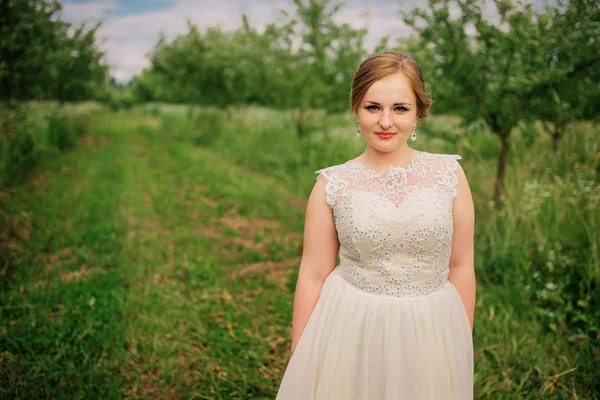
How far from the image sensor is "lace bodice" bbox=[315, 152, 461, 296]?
177cm

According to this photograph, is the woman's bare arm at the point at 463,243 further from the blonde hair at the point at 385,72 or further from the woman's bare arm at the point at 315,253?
the woman's bare arm at the point at 315,253

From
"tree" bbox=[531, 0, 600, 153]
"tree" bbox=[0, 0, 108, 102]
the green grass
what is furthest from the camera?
"tree" bbox=[0, 0, 108, 102]

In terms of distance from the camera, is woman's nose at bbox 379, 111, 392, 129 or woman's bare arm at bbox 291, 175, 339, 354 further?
woman's bare arm at bbox 291, 175, 339, 354

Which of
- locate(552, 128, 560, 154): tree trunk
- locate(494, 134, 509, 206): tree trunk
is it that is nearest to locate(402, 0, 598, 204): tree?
locate(494, 134, 509, 206): tree trunk

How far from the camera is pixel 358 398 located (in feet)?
6.24

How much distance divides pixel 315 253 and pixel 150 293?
3.15m

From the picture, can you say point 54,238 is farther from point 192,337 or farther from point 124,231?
point 192,337

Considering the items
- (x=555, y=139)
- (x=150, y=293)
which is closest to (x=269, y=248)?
(x=150, y=293)

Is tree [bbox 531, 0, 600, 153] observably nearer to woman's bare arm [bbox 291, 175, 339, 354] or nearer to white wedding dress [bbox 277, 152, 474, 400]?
white wedding dress [bbox 277, 152, 474, 400]

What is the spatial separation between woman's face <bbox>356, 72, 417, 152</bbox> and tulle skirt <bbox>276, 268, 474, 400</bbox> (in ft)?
2.37

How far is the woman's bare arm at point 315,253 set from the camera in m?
1.93

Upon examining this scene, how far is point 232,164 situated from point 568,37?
9.42 meters

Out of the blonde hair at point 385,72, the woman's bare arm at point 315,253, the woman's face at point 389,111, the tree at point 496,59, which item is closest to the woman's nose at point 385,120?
the woman's face at point 389,111

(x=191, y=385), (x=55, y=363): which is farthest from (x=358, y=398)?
(x=55, y=363)
